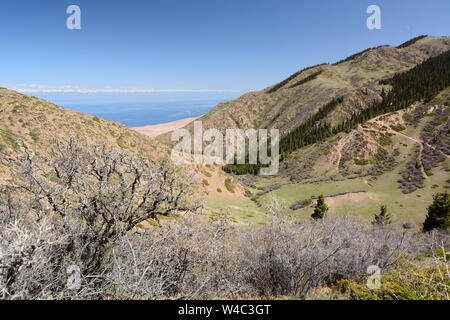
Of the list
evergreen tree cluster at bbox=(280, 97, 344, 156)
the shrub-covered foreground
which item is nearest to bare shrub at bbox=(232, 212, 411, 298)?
the shrub-covered foreground

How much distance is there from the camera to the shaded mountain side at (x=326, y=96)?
371 feet

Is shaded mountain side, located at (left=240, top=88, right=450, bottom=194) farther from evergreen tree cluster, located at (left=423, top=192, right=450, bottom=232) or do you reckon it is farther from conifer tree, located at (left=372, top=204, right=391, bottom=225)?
evergreen tree cluster, located at (left=423, top=192, right=450, bottom=232)

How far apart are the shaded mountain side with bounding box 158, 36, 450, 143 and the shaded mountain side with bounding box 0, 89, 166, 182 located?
9351cm

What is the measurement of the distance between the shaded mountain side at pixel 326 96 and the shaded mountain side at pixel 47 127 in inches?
3682

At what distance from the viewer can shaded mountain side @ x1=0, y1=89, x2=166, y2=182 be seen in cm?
2756

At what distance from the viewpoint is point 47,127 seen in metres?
31.7

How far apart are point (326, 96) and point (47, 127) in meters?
132

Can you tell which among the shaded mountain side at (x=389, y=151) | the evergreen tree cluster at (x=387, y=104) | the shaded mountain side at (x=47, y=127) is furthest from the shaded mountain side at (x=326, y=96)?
the shaded mountain side at (x=47, y=127)

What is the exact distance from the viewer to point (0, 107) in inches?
1251

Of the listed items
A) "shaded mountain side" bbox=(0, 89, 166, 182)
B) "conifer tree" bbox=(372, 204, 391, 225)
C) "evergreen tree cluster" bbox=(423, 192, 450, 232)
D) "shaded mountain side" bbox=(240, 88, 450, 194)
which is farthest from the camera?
"shaded mountain side" bbox=(240, 88, 450, 194)

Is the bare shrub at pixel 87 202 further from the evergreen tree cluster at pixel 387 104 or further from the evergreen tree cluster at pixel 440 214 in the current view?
the evergreen tree cluster at pixel 387 104

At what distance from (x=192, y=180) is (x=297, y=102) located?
146 m

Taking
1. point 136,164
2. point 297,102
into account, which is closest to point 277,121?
point 297,102

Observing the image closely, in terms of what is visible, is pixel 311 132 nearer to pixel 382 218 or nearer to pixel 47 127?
pixel 382 218
